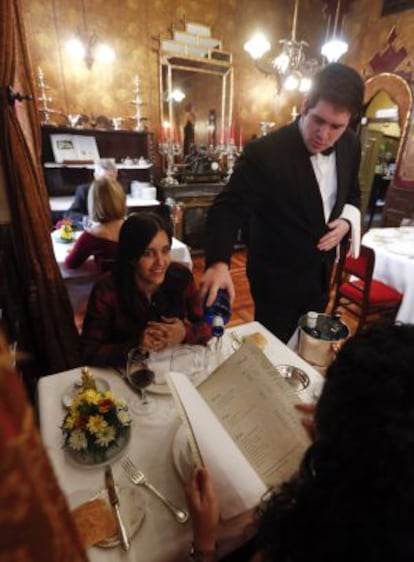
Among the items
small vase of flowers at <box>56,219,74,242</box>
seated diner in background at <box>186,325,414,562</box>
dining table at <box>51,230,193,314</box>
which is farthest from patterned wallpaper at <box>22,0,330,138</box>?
seated diner in background at <box>186,325,414,562</box>

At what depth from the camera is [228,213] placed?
152 centimetres

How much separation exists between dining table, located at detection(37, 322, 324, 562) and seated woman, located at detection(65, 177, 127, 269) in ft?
4.31

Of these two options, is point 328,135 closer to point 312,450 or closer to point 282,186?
point 282,186

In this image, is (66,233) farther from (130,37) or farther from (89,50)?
(130,37)

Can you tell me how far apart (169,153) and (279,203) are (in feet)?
10.4

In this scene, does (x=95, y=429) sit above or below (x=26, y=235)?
below

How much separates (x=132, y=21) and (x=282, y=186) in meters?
3.59

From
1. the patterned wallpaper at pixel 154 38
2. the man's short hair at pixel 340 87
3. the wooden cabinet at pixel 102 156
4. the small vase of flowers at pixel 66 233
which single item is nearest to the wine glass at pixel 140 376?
the man's short hair at pixel 340 87

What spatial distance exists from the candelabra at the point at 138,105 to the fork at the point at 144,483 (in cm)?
409

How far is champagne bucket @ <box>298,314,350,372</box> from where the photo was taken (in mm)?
1207

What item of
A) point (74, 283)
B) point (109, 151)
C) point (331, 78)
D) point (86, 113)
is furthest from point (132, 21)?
point (331, 78)

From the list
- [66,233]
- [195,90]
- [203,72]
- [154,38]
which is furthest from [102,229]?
[203,72]

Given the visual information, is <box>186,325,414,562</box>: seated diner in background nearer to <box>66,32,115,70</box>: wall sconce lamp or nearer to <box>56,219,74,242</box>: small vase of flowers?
<box>56,219,74,242</box>: small vase of flowers

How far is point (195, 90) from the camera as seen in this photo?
4.39m
